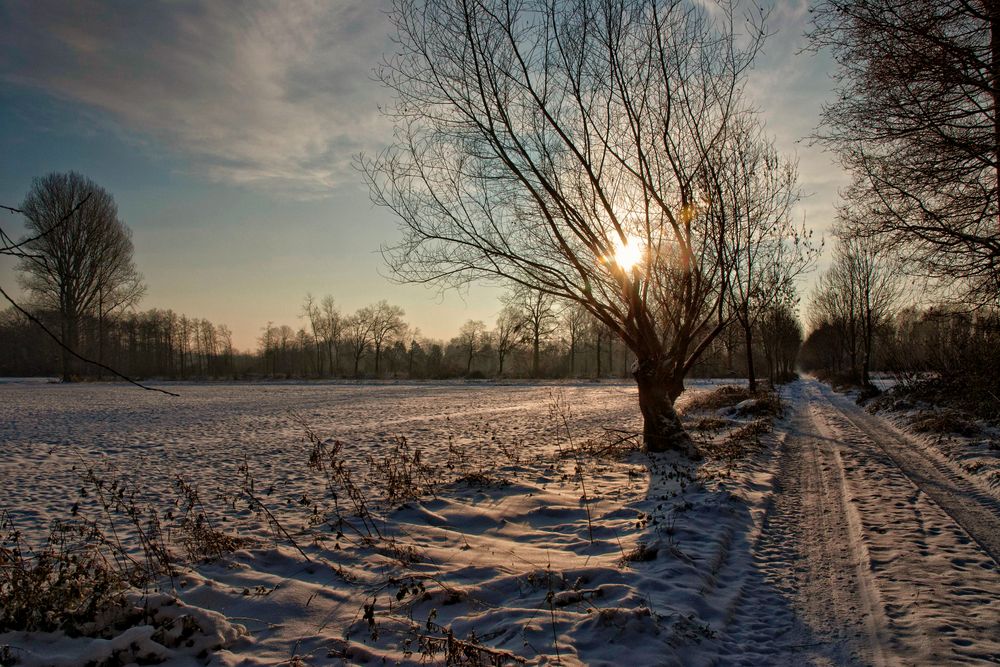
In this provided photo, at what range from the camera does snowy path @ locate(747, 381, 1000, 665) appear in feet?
12.2

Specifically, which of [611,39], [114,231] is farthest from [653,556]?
[114,231]

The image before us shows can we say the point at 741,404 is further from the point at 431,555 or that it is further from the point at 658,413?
the point at 431,555

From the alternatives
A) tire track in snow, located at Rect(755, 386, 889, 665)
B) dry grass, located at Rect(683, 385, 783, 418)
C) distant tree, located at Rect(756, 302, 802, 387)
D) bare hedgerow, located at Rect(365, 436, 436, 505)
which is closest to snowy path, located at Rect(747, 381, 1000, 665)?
tire track in snow, located at Rect(755, 386, 889, 665)

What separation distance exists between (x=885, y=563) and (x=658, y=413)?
18.8 feet

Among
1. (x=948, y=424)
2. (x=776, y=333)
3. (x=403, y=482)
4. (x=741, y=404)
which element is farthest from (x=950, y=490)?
(x=776, y=333)

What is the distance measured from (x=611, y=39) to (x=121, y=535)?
1002cm

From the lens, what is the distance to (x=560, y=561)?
5.29 meters

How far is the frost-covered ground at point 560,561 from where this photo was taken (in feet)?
12.0

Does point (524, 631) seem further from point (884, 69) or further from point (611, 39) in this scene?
point (884, 69)

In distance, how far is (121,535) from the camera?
6848mm

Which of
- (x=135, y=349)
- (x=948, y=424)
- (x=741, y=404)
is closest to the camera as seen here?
(x=948, y=424)

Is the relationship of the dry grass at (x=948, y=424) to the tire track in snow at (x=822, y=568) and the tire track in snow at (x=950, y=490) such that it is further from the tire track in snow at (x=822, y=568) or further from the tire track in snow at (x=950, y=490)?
the tire track in snow at (x=822, y=568)

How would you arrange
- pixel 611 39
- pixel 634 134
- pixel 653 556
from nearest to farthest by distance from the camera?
1. pixel 653 556
2. pixel 611 39
3. pixel 634 134

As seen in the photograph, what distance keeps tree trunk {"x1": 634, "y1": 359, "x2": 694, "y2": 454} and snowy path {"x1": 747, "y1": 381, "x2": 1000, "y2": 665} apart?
1892mm
